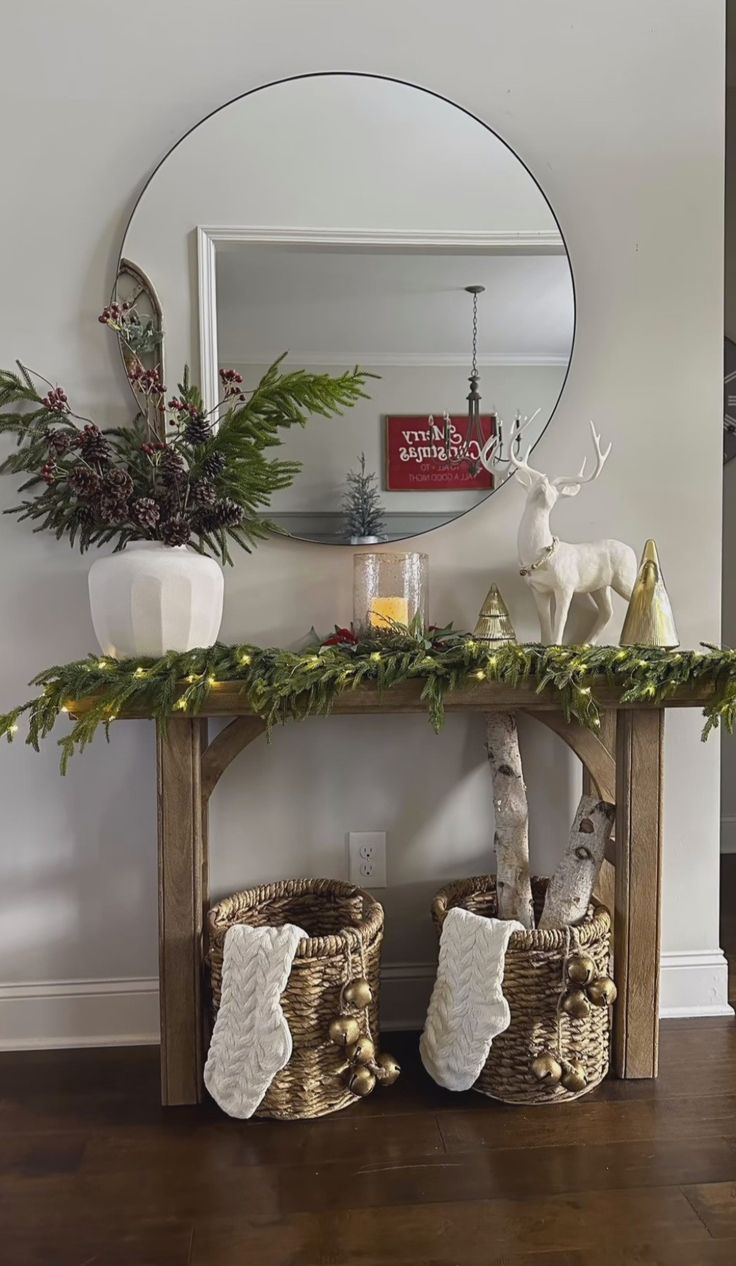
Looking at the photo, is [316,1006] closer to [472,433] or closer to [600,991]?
[600,991]

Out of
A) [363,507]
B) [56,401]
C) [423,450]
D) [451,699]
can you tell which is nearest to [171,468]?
[56,401]

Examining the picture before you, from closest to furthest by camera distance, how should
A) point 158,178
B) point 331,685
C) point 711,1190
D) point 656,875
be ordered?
point 711,1190, point 331,685, point 656,875, point 158,178

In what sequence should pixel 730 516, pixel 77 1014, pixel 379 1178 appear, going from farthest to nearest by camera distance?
pixel 730 516
pixel 77 1014
pixel 379 1178

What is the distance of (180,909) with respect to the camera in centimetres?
154

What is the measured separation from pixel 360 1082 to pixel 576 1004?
0.39m

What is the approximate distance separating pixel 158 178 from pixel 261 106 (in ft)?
0.80

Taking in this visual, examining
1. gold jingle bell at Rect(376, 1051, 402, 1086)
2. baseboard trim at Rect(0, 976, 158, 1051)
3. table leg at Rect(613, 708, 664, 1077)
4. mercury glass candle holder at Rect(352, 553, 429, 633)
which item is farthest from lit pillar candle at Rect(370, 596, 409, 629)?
baseboard trim at Rect(0, 976, 158, 1051)

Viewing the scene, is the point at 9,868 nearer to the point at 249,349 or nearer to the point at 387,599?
the point at 387,599

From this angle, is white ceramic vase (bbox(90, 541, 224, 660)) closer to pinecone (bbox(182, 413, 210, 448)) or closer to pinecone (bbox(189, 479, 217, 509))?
pinecone (bbox(189, 479, 217, 509))

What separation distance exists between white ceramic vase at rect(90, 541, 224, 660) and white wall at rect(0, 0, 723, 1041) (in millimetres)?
291

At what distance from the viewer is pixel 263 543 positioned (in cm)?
179

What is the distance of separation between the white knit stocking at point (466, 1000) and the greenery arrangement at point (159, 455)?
0.83 m

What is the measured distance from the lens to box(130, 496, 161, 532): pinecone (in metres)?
1.46

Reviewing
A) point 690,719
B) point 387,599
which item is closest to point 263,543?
point 387,599
